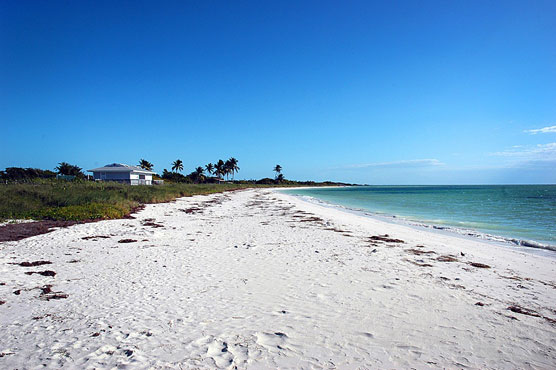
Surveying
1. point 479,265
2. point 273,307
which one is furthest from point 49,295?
point 479,265

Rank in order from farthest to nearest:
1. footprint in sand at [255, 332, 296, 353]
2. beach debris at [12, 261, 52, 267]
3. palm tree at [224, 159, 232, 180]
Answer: palm tree at [224, 159, 232, 180]
beach debris at [12, 261, 52, 267]
footprint in sand at [255, 332, 296, 353]

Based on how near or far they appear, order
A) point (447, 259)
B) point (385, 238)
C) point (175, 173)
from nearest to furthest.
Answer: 1. point (447, 259)
2. point (385, 238)
3. point (175, 173)

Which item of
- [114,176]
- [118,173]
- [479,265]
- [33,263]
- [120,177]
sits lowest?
[479,265]

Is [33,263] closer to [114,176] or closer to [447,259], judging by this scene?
[447,259]

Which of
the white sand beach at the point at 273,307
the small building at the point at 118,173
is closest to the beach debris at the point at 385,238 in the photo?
the white sand beach at the point at 273,307

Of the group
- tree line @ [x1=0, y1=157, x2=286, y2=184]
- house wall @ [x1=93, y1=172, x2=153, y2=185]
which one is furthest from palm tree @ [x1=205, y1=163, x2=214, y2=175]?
house wall @ [x1=93, y1=172, x2=153, y2=185]

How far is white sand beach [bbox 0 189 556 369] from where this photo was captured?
342cm

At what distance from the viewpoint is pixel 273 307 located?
4.77 m

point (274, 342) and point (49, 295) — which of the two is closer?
point (274, 342)

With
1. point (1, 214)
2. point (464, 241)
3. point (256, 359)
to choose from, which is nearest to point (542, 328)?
point (256, 359)

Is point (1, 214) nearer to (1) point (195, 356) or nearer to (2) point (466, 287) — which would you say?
(1) point (195, 356)

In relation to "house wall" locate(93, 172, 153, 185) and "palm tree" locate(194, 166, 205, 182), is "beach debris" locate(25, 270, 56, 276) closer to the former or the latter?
"house wall" locate(93, 172, 153, 185)

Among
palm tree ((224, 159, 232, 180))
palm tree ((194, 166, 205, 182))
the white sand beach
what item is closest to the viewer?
the white sand beach

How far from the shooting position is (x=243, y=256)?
26.1 feet
